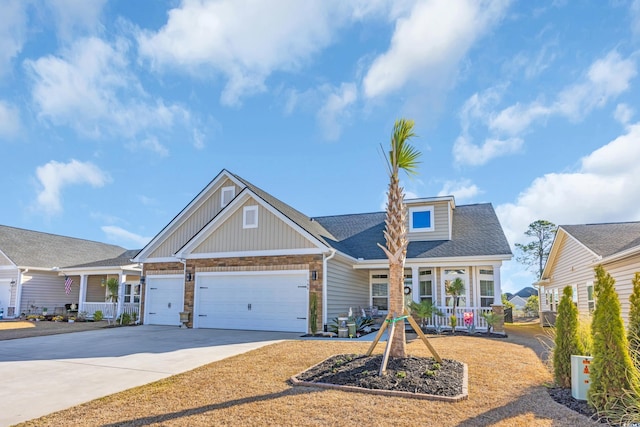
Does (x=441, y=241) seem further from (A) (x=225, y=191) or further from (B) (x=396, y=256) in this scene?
(B) (x=396, y=256)

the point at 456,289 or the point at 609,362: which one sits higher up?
the point at 456,289

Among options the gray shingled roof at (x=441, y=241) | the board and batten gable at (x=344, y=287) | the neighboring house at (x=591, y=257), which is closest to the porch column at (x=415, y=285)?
the gray shingled roof at (x=441, y=241)

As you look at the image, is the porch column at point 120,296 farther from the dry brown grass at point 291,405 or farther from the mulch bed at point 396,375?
the mulch bed at point 396,375

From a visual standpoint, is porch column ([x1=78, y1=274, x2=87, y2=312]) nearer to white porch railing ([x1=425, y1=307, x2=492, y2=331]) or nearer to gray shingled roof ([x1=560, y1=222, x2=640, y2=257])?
white porch railing ([x1=425, y1=307, x2=492, y2=331])

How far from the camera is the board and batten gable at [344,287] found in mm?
14836

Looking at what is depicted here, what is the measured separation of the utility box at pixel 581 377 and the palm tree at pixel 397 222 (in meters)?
2.71

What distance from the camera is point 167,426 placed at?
4.63 m

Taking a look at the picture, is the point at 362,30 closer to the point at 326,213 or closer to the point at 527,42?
the point at 527,42

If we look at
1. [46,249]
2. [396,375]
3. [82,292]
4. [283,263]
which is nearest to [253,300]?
[283,263]

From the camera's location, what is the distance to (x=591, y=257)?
1459 centimetres

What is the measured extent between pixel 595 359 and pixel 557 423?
41.9 inches

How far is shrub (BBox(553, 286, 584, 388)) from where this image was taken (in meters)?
6.24

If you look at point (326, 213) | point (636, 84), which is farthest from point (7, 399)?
point (326, 213)

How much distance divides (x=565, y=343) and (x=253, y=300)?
11022 millimetres
